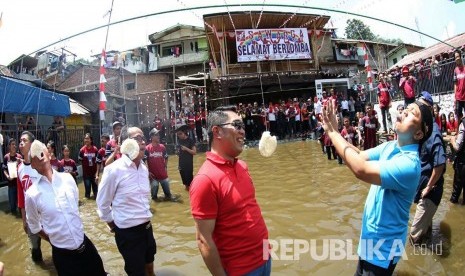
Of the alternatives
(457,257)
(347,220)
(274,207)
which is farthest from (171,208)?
(457,257)

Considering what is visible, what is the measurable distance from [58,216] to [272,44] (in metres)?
20.5

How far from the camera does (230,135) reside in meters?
2.34

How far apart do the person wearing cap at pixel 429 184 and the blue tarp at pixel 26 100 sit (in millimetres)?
10253

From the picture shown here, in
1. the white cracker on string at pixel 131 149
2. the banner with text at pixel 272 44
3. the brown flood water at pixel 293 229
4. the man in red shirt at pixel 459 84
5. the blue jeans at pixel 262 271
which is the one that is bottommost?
the brown flood water at pixel 293 229

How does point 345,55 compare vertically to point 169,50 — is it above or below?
below

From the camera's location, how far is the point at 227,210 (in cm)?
216

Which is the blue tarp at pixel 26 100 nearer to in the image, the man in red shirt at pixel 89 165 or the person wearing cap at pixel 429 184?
the man in red shirt at pixel 89 165

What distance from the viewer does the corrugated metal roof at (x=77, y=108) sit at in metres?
18.4

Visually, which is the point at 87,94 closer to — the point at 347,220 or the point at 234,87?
the point at 234,87

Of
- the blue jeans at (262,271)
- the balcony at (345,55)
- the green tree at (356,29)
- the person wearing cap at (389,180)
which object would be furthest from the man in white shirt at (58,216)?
the green tree at (356,29)

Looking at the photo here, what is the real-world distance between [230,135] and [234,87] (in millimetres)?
21290

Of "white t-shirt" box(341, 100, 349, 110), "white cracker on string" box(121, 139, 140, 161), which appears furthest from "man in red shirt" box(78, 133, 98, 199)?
"white t-shirt" box(341, 100, 349, 110)

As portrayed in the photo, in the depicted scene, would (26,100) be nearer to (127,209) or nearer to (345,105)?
(127,209)

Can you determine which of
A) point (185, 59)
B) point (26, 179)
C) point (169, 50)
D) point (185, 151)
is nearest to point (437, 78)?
point (185, 151)
